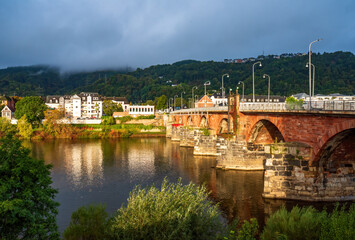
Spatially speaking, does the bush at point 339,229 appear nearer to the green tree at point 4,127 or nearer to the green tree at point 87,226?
the green tree at point 87,226

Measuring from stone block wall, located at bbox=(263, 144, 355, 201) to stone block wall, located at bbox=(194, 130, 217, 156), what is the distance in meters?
26.8

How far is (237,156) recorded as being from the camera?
41.8 metres

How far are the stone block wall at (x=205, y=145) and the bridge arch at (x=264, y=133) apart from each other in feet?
40.1

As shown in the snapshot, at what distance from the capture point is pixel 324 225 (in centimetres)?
1559

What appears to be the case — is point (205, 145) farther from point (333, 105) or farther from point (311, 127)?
point (333, 105)

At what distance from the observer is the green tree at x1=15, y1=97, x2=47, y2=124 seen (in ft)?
320

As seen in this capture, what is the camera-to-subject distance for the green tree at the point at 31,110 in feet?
320

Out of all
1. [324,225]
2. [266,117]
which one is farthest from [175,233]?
[266,117]

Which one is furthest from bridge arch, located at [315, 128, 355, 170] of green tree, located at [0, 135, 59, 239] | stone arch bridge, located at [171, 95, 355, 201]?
green tree, located at [0, 135, 59, 239]

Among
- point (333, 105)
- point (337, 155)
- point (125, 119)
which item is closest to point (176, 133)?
point (125, 119)

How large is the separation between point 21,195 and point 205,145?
4333cm

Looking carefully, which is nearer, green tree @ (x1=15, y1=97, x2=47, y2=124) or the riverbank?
the riverbank

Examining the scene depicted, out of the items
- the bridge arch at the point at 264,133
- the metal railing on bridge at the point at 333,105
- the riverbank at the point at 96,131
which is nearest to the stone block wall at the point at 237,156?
the bridge arch at the point at 264,133

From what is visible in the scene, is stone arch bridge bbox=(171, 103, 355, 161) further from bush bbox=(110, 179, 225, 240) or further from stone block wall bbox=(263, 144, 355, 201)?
bush bbox=(110, 179, 225, 240)
